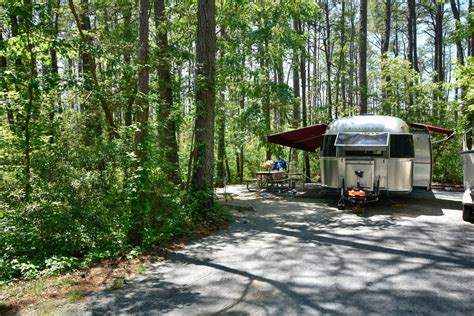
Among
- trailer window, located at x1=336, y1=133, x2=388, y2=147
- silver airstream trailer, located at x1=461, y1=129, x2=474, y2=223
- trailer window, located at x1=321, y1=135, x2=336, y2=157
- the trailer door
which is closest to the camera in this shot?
silver airstream trailer, located at x1=461, y1=129, x2=474, y2=223

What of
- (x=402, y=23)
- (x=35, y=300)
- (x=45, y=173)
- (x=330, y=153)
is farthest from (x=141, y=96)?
(x=402, y=23)

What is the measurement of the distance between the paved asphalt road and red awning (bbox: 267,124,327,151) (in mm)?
5119

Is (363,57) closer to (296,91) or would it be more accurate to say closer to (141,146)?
(296,91)

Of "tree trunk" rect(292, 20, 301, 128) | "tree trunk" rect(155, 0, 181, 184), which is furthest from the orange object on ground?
"tree trunk" rect(292, 20, 301, 128)

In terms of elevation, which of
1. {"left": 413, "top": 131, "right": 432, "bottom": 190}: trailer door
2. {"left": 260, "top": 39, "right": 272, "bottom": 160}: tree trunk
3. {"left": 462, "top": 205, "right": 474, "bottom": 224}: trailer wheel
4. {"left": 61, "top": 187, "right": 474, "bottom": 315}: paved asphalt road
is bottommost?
{"left": 61, "top": 187, "right": 474, "bottom": 315}: paved asphalt road

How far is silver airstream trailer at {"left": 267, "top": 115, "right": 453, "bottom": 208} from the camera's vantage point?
32.7ft

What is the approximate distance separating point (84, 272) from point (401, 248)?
15.7ft

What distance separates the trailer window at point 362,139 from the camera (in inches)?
391

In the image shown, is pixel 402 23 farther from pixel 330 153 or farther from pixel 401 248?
pixel 401 248

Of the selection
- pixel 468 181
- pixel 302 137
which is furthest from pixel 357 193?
pixel 302 137

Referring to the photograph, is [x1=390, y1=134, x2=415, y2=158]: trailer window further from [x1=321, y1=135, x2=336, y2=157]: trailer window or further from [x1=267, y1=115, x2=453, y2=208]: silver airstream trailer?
[x1=321, y1=135, x2=336, y2=157]: trailer window

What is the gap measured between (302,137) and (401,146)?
13.2ft

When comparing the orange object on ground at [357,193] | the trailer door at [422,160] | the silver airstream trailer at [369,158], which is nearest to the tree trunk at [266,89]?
the silver airstream trailer at [369,158]

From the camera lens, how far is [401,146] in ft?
32.9
